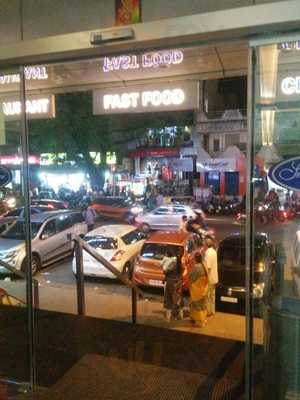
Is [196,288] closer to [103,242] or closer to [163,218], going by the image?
[103,242]

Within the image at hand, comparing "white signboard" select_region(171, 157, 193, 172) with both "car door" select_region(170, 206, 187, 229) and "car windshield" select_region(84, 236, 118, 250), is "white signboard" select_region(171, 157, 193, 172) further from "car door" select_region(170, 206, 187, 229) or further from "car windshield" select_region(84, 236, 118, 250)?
"car windshield" select_region(84, 236, 118, 250)

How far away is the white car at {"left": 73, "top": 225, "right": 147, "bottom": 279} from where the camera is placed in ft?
38.9

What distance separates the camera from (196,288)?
8.16 metres

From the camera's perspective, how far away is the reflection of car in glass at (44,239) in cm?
1189

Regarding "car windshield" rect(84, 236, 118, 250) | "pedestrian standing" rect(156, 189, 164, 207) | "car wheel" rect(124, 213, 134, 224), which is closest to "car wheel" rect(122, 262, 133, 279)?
"car windshield" rect(84, 236, 118, 250)

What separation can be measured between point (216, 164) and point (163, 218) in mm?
8766

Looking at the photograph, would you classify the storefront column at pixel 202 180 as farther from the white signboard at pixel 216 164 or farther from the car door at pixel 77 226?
the car door at pixel 77 226

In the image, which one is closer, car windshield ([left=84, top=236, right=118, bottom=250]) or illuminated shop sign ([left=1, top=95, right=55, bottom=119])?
illuminated shop sign ([left=1, top=95, right=55, bottom=119])

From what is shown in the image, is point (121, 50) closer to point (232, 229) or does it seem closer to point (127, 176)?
point (232, 229)

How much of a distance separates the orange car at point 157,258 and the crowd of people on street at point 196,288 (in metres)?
1.72

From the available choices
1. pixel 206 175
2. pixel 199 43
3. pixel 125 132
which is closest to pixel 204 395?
pixel 199 43

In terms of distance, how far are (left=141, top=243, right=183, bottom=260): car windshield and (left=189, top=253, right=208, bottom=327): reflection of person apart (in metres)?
2.72

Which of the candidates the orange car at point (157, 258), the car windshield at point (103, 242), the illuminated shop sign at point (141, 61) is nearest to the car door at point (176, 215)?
the car windshield at point (103, 242)

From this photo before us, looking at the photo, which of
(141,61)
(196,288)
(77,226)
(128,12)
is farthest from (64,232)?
(128,12)
